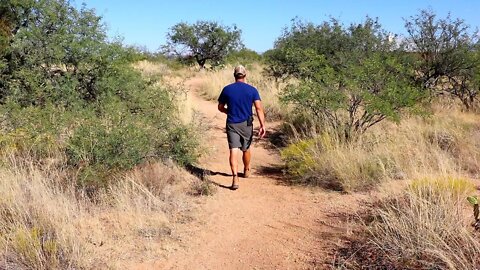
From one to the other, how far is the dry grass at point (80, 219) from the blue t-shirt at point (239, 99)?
4.76ft

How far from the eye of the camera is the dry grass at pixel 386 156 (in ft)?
20.2

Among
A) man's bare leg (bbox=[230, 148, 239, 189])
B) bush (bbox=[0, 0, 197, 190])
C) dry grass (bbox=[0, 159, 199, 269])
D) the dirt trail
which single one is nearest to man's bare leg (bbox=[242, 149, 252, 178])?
the dirt trail

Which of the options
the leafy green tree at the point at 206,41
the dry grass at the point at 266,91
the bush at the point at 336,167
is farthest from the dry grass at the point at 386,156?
the leafy green tree at the point at 206,41

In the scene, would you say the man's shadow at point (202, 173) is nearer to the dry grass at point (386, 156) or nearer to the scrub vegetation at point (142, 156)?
the scrub vegetation at point (142, 156)

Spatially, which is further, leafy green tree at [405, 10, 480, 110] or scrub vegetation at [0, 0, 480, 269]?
leafy green tree at [405, 10, 480, 110]

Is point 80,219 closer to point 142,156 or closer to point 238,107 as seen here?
point 142,156

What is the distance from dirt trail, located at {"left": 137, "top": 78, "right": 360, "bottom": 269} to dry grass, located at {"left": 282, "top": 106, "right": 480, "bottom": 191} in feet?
1.32

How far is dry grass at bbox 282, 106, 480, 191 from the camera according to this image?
20.2 ft

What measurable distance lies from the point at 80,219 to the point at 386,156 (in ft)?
14.3

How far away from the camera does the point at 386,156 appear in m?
6.59

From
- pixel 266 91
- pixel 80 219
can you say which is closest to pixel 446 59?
pixel 266 91

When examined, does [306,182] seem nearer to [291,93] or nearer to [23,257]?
[291,93]

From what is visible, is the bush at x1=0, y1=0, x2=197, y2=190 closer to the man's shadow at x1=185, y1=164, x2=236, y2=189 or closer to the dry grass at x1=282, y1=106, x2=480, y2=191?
the man's shadow at x1=185, y1=164, x2=236, y2=189

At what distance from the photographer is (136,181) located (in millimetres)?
5723
